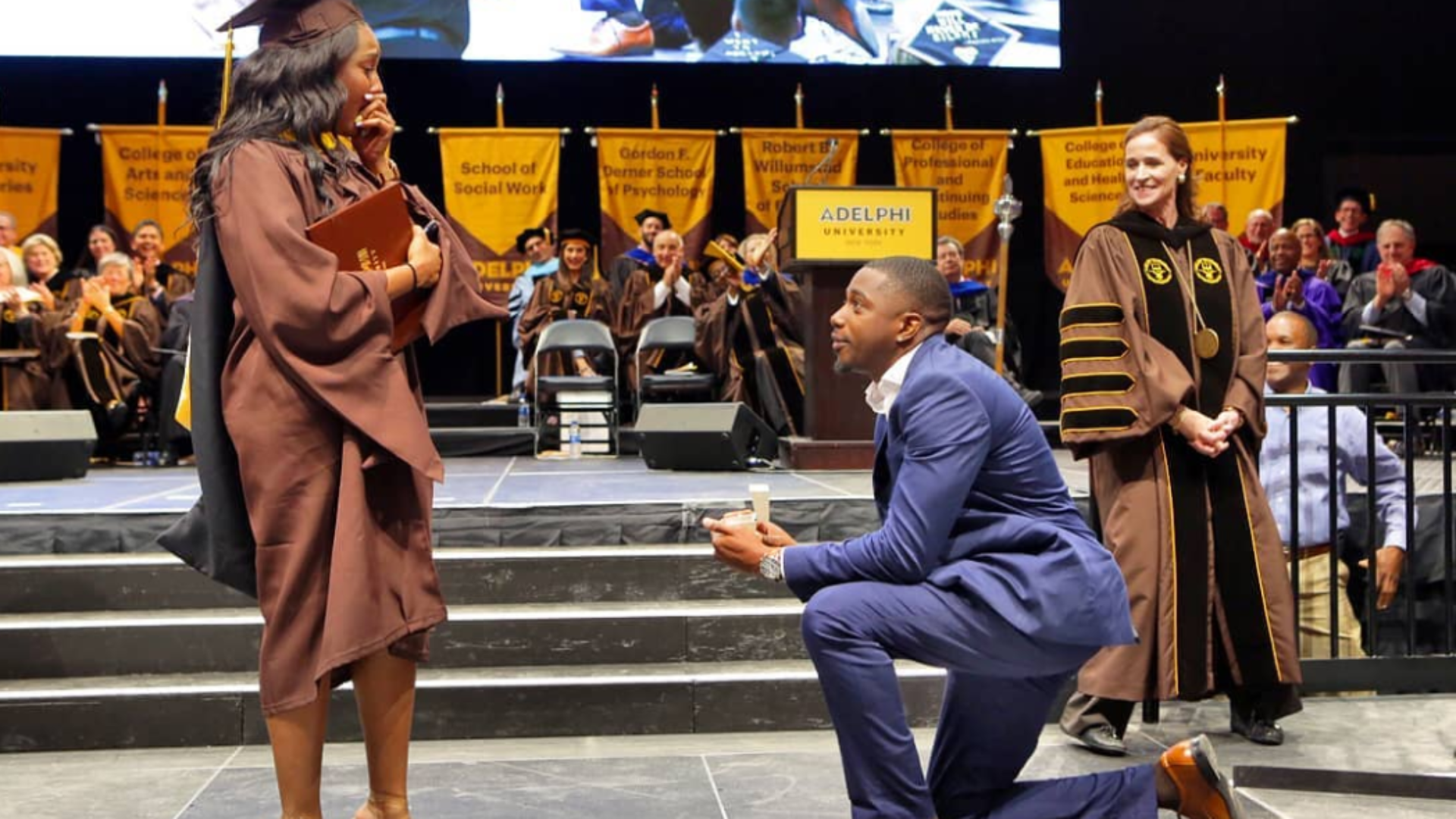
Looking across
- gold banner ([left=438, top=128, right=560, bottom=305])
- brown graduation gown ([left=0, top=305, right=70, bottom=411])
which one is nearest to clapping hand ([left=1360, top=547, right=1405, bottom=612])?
brown graduation gown ([left=0, top=305, right=70, bottom=411])

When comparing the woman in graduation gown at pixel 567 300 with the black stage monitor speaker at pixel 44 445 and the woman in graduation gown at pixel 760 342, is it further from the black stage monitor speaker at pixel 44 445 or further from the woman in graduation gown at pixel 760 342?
the black stage monitor speaker at pixel 44 445

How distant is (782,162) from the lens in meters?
11.9

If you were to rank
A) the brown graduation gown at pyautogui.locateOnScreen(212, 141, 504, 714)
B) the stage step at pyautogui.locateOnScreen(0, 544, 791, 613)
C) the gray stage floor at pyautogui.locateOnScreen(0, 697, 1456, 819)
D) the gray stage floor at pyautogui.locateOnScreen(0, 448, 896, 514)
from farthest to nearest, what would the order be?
1. the gray stage floor at pyautogui.locateOnScreen(0, 448, 896, 514)
2. the stage step at pyautogui.locateOnScreen(0, 544, 791, 613)
3. the gray stage floor at pyautogui.locateOnScreen(0, 697, 1456, 819)
4. the brown graduation gown at pyautogui.locateOnScreen(212, 141, 504, 714)

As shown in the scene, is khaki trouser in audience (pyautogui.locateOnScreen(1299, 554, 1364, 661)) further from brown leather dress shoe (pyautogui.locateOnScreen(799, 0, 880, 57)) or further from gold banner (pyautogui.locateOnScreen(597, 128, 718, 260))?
brown leather dress shoe (pyautogui.locateOnScreen(799, 0, 880, 57))

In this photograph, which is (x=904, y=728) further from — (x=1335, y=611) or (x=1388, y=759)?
(x=1335, y=611)

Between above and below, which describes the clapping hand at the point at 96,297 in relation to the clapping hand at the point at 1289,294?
above

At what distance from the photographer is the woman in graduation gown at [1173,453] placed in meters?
3.93

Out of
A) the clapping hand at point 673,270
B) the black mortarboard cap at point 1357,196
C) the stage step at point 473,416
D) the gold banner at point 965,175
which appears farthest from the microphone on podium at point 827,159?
the black mortarboard cap at point 1357,196

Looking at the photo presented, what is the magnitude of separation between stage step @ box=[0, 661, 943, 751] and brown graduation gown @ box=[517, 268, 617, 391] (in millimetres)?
6504

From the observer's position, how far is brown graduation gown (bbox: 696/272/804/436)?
944 centimetres

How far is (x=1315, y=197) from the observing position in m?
13.2

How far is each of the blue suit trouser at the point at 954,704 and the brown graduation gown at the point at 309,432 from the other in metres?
0.78

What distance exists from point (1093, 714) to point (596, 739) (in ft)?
4.57

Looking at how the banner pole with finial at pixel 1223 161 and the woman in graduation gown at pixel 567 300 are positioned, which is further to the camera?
the banner pole with finial at pixel 1223 161
